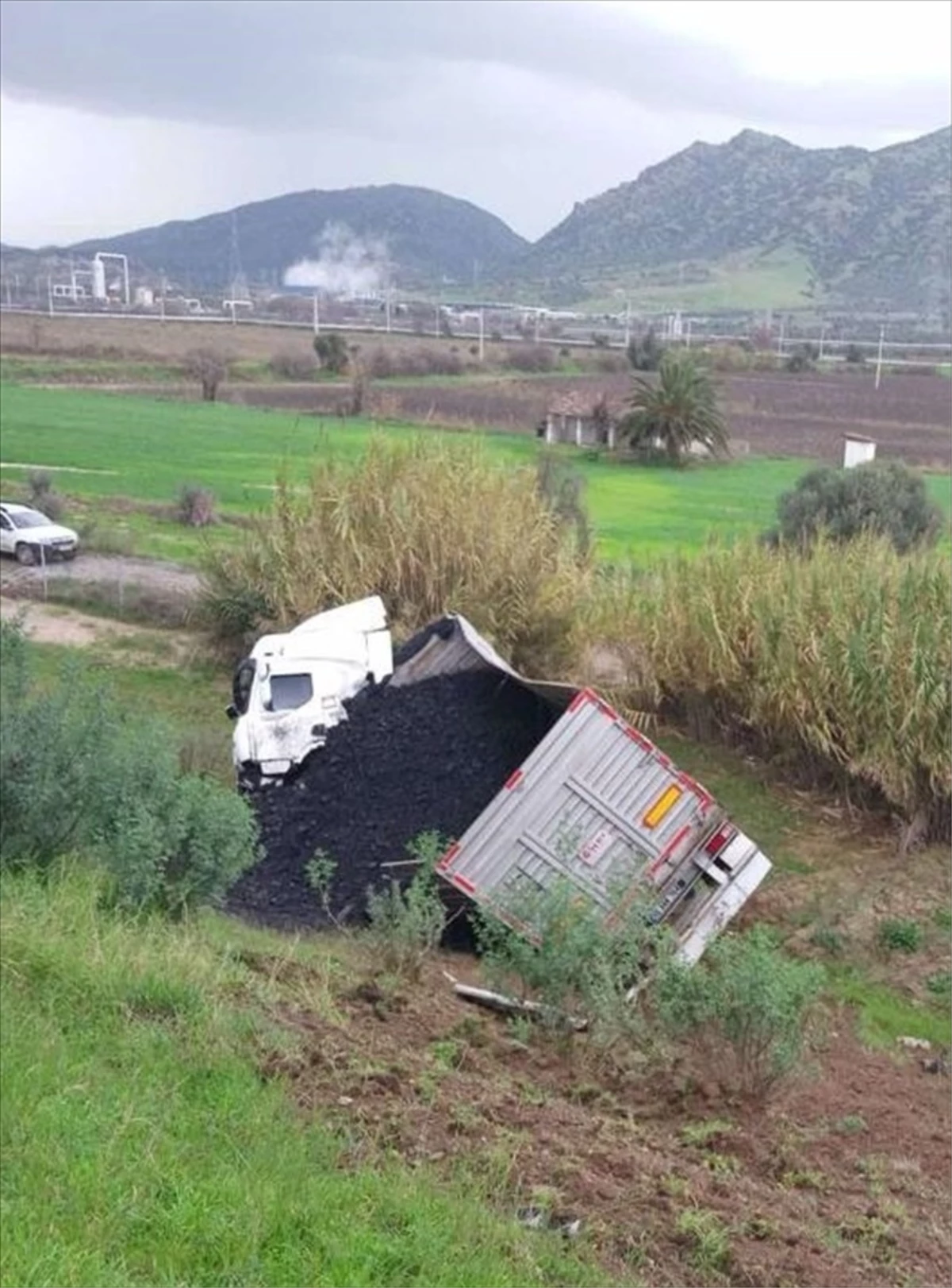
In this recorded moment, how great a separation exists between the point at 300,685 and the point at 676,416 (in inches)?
1725

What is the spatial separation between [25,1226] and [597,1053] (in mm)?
4777

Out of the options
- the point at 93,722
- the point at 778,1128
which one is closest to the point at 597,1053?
the point at 778,1128

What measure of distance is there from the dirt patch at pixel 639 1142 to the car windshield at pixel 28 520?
2419 cm

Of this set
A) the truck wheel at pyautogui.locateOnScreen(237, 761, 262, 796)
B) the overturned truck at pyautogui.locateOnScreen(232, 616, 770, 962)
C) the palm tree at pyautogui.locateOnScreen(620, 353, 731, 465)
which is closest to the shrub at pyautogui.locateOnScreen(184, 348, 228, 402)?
the palm tree at pyautogui.locateOnScreen(620, 353, 731, 465)

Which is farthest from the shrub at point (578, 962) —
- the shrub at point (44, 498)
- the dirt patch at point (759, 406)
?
the dirt patch at point (759, 406)

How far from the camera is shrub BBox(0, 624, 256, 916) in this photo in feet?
27.5

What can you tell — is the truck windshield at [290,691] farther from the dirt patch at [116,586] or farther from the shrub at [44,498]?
the shrub at [44,498]

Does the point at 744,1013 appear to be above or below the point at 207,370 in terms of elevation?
above

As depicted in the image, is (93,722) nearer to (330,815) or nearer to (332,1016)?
(332,1016)

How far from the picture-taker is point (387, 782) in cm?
1411

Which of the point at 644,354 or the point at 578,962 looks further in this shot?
the point at 644,354

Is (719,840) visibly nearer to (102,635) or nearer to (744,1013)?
(744,1013)

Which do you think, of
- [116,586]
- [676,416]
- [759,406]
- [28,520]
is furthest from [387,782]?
[759,406]

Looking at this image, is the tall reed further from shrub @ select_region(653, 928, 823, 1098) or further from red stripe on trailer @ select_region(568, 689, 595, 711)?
shrub @ select_region(653, 928, 823, 1098)
